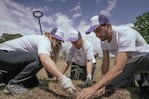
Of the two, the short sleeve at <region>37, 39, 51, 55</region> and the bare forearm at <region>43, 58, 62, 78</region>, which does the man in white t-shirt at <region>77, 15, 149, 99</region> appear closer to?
the bare forearm at <region>43, 58, 62, 78</region>

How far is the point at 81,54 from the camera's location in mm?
5387

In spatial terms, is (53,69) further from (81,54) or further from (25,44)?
(81,54)

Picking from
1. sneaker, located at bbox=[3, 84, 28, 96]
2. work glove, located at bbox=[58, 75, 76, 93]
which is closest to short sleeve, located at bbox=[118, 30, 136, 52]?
work glove, located at bbox=[58, 75, 76, 93]

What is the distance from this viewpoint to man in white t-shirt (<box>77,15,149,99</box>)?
3139mm

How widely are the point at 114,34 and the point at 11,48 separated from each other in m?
1.60

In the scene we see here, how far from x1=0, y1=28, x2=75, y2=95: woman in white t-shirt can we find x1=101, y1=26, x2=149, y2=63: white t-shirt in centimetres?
76

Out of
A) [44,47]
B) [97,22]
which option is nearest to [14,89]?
[44,47]

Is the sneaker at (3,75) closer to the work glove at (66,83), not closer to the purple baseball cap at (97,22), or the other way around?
the work glove at (66,83)

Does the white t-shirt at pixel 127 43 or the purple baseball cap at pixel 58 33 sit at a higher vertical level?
the purple baseball cap at pixel 58 33

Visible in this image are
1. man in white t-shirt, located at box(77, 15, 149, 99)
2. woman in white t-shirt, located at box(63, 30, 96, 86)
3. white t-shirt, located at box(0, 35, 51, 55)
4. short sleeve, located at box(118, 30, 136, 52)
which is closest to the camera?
man in white t-shirt, located at box(77, 15, 149, 99)

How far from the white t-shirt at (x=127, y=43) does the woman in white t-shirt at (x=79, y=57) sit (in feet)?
3.37

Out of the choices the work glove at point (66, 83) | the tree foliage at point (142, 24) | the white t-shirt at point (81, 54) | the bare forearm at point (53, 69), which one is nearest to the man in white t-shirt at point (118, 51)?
the work glove at point (66, 83)

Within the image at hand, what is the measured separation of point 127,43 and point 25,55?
1.57 meters

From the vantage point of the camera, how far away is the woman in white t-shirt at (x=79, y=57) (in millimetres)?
5074
